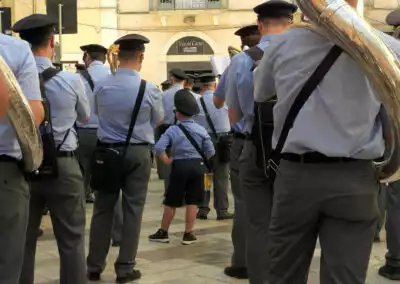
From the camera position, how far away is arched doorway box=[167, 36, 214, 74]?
90.6ft

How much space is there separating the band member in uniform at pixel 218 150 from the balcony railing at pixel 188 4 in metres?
18.9

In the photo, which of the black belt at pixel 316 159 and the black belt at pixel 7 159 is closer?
the black belt at pixel 316 159

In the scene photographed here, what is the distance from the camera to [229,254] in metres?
6.81

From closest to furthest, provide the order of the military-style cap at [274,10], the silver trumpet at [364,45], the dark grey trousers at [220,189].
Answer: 1. the silver trumpet at [364,45]
2. the military-style cap at [274,10]
3. the dark grey trousers at [220,189]

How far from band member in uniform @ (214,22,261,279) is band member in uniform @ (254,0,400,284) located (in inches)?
99.3

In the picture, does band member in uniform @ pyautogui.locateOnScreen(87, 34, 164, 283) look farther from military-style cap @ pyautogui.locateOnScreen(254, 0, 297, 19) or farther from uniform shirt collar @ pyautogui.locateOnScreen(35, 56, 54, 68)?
military-style cap @ pyautogui.locateOnScreen(254, 0, 297, 19)

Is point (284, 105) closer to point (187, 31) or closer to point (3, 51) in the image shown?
point (3, 51)

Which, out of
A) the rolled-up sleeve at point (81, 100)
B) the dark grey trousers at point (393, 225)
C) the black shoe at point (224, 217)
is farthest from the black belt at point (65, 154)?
the black shoe at point (224, 217)

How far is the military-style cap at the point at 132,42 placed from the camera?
19.0 feet

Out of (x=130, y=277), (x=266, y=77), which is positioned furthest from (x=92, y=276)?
(x=266, y=77)

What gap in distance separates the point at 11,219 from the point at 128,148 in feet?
7.19

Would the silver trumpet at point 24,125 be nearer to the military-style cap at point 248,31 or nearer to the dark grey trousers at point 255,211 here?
the dark grey trousers at point 255,211

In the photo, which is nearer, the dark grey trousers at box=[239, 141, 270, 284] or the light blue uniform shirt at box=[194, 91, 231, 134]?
the dark grey trousers at box=[239, 141, 270, 284]

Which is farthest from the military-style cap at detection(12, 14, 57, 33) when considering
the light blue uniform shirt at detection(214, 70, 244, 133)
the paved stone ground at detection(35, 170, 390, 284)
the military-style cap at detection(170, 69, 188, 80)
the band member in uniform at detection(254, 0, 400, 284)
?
the military-style cap at detection(170, 69, 188, 80)
